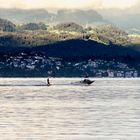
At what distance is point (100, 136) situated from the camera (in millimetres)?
58875

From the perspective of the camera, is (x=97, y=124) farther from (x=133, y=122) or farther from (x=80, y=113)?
(x=80, y=113)

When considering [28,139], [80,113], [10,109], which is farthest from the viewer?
[10,109]

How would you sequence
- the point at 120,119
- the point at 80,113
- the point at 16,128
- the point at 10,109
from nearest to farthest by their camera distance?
the point at 16,128, the point at 120,119, the point at 80,113, the point at 10,109

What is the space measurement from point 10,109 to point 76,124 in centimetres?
2789

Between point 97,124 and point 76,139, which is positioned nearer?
point 76,139

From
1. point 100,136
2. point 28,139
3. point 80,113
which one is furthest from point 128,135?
point 80,113

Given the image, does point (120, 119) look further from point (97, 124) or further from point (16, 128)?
point (16, 128)

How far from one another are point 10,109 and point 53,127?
30056 mm

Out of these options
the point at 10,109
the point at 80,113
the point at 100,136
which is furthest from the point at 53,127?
the point at 10,109

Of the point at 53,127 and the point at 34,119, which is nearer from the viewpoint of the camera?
the point at 53,127

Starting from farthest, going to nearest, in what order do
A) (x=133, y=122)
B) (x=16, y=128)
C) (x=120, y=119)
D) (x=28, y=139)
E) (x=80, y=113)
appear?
(x=80, y=113)
(x=120, y=119)
(x=133, y=122)
(x=16, y=128)
(x=28, y=139)

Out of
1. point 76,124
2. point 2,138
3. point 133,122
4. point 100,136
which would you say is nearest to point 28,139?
point 2,138

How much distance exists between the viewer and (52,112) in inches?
3548

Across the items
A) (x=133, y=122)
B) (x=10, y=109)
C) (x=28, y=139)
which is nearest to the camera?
(x=28, y=139)
